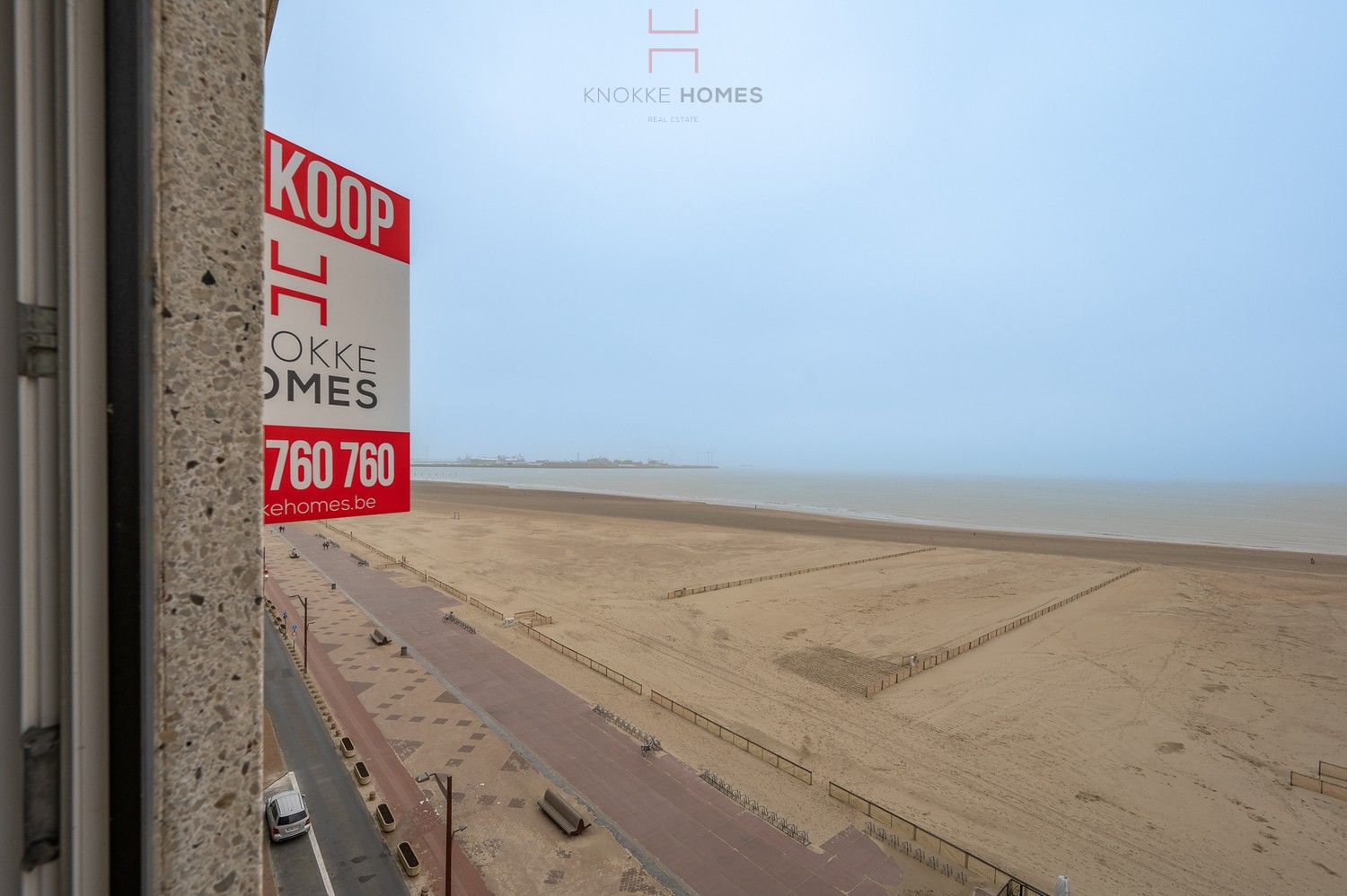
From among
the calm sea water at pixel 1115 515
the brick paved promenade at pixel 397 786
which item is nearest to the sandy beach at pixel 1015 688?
the brick paved promenade at pixel 397 786

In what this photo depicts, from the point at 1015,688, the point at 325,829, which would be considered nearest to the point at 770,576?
the point at 1015,688

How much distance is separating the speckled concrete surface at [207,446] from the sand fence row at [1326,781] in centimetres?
1990

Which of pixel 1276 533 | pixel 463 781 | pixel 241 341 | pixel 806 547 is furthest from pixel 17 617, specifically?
pixel 1276 533

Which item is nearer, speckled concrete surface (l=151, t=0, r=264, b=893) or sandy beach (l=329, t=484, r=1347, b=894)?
speckled concrete surface (l=151, t=0, r=264, b=893)

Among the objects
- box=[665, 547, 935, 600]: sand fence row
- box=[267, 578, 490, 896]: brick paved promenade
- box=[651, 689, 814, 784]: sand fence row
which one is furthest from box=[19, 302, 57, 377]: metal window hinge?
box=[665, 547, 935, 600]: sand fence row

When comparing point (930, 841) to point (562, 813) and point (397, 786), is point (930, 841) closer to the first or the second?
point (562, 813)

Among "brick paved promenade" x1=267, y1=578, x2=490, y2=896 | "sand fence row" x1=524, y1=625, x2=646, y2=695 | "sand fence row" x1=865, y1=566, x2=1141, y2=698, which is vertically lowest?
"sand fence row" x1=865, y1=566, x2=1141, y2=698

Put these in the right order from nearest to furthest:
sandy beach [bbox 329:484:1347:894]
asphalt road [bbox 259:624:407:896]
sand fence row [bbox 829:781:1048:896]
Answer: asphalt road [bbox 259:624:407:896] < sand fence row [bbox 829:781:1048:896] < sandy beach [bbox 329:484:1347:894]

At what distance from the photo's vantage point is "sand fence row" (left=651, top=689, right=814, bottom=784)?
12.1 meters

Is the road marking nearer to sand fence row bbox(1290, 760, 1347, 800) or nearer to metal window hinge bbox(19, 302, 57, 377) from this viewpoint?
metal window hinge bbox(19, 302, 57, 377)

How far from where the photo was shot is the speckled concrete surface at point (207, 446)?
1302 millimetres

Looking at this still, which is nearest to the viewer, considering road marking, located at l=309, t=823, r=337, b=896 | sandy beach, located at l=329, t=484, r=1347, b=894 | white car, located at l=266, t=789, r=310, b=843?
road marking, located at l=309, t=823, r=337, b=896

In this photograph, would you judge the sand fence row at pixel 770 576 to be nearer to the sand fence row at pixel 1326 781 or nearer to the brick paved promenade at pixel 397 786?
the brick paved promenade at pixel 397 786

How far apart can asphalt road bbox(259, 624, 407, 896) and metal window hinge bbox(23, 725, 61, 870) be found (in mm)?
9710
